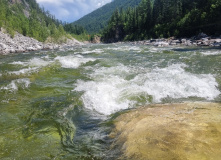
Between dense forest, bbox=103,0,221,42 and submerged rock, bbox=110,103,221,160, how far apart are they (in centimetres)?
3900

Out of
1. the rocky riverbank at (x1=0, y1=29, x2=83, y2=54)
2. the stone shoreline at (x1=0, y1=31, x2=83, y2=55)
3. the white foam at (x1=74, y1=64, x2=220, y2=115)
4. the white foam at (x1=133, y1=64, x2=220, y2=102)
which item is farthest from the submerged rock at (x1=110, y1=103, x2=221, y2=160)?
the rocky riverbank at (x1=0, y1=29, x2=83, y2=54)

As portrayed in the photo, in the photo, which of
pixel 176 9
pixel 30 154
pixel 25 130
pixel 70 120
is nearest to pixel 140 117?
pixel 70 120

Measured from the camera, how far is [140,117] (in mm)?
4359

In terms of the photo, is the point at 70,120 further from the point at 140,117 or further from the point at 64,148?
the point at 140,117

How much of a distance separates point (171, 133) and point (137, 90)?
3.65 m

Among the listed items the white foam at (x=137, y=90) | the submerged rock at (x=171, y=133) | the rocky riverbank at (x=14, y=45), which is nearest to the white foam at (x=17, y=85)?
the white foam at (x=137, y=90)

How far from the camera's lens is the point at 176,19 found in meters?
52.3

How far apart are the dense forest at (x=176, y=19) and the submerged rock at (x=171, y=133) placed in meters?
39.0

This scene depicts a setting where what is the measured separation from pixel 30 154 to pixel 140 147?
83.0 inches

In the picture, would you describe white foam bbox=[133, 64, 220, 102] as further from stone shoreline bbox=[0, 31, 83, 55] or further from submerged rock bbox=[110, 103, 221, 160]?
stone shoreline bbox=[0, 31, 83, 55]

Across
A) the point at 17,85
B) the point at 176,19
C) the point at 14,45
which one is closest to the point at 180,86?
the point at 17,85

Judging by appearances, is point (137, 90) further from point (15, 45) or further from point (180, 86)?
point (15, 45)

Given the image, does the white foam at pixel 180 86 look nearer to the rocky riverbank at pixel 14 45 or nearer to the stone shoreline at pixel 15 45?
the stone shoreline at pixel 15 45

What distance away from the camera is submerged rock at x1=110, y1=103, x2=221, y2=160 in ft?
8.52
